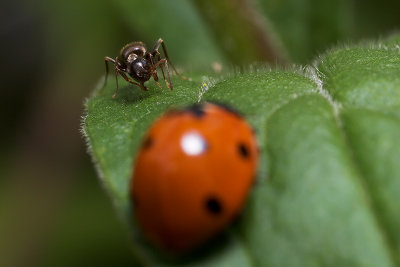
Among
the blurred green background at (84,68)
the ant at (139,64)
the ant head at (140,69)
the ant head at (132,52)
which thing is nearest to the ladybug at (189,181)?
the ant at (139,64)

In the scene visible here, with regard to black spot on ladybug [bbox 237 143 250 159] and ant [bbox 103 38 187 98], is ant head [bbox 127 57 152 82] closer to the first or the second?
ant [bbox 103 38 187 98]

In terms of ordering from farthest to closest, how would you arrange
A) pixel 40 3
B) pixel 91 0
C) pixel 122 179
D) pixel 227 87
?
pixel 40 3 < pixel 91 0 < pixel 227 87 < pixel 122 179

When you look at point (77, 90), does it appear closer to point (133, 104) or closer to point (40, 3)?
point (40, 3)

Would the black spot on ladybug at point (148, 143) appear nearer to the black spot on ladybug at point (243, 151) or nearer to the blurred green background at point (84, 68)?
the black spot on ladybug at point (243, 151)

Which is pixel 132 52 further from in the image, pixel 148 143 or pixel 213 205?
pixel 213 205

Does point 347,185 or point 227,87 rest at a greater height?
point 227,87

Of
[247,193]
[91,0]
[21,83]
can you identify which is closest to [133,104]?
[247,193]

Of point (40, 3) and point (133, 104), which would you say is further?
point (40, 3)
